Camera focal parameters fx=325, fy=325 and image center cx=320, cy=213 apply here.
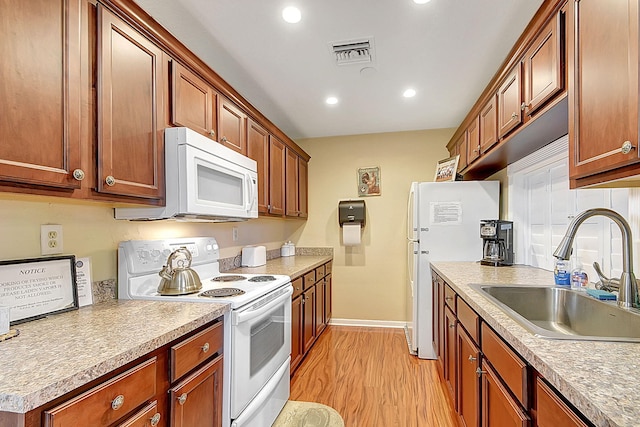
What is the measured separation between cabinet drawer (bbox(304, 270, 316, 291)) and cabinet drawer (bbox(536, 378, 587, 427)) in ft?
6.95

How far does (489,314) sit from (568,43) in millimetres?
1121

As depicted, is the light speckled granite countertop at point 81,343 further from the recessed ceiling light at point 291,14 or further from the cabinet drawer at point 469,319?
the recessed ceiling light at point 291,14

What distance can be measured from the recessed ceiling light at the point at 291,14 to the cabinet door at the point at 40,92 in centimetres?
96

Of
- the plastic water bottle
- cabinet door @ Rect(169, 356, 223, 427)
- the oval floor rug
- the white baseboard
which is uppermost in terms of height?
the plastic water bottle

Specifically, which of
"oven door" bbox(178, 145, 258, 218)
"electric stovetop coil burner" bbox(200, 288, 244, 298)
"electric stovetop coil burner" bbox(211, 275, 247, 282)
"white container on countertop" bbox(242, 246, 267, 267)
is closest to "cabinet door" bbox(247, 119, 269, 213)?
"oven door" bbox(178, 145, 258, 218)

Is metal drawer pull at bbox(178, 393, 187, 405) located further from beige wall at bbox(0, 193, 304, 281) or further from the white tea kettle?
beige wall at bbox(0, 193, 304, 281)

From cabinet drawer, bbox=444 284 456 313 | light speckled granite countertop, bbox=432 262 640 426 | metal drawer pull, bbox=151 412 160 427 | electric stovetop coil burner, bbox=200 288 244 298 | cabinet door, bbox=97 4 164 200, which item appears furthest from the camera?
cabinet drawer, bbox=444 284 456 313

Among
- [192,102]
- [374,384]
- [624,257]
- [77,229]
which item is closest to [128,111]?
[192,102]

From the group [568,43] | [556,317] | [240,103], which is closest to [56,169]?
[240,103]

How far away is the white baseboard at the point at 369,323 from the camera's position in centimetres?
395

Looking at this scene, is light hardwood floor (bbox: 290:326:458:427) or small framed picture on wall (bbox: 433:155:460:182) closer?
light hardwood floor (bbox: 290:326:458:427)

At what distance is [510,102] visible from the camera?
192 cm

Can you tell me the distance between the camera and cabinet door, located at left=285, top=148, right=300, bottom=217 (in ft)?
11.1

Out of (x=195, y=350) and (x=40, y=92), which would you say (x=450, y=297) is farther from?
(x=40, y=92)
